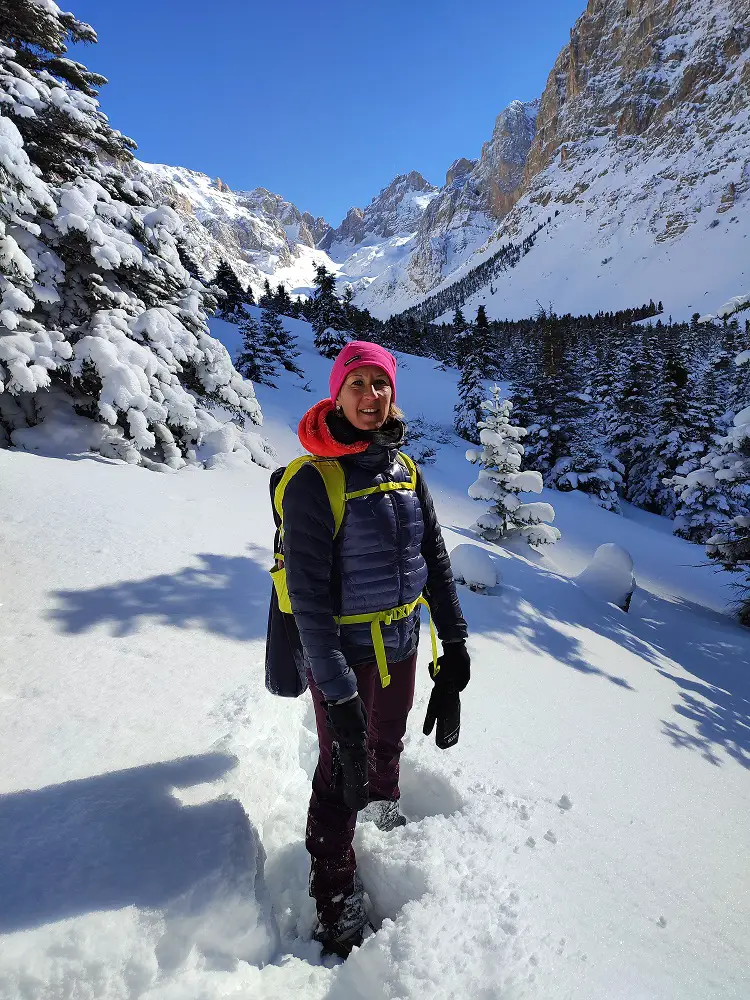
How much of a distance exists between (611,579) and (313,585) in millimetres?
8191

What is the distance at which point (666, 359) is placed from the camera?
81.0 ft

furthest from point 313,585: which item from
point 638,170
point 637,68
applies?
point 637,68

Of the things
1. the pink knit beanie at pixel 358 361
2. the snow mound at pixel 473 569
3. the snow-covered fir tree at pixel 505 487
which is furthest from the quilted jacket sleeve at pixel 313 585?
the snow-covered fir tree at pixel 505 487

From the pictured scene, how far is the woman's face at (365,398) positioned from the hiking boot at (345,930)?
6.52 feet

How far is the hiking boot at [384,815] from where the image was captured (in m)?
2.42

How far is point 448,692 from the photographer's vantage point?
2.36 meters

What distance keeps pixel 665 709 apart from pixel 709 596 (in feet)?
38.0

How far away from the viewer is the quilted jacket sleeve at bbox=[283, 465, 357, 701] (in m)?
1.76

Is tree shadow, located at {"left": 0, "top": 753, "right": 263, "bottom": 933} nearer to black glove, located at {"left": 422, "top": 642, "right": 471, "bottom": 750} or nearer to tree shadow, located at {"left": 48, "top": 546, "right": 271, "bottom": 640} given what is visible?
black glove, located at {"left": 422, "top": 642, "right": 471, "bottom": 750}

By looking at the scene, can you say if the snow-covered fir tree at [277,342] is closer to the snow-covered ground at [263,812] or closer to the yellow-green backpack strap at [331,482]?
the snow-covered ground at [263,812]

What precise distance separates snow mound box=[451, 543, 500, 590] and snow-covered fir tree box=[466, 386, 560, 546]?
528cm

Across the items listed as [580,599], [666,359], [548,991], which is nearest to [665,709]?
[580,599]

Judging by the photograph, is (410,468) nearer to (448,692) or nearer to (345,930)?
(448,692)

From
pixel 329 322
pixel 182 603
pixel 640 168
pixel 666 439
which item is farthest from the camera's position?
pixel 640 168
